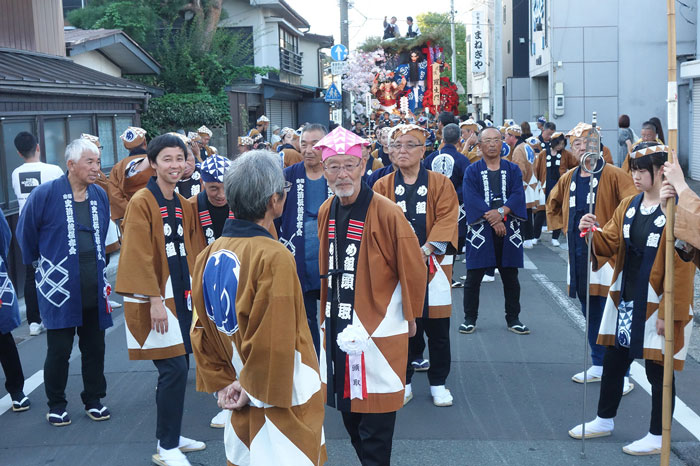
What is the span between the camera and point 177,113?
68.1ft

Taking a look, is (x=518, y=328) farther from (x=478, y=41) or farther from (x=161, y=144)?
(x=478, y=41)

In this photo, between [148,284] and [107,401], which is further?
[107,401]

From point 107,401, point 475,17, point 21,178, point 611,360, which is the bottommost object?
point 107,401

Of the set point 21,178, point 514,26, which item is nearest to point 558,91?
point 514,26

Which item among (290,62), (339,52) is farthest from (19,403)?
(290,62)

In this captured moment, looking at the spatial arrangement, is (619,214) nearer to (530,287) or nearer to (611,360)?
(611,360)

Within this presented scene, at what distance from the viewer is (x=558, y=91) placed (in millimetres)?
23125

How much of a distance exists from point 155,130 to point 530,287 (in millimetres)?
13643

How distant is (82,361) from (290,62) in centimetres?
2980

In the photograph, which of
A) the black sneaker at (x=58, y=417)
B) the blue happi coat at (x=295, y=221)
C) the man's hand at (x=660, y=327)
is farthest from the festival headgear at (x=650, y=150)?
the black sneaker at (x=58, y=417)

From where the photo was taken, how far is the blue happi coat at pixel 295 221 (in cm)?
603

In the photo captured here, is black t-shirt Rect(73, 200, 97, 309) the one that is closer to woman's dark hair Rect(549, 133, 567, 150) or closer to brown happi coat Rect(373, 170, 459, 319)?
brown happi coat Rect(373, 170, 459, 319)

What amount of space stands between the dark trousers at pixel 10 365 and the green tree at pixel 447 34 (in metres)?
34.2

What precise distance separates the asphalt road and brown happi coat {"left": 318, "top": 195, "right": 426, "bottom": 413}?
94cm
